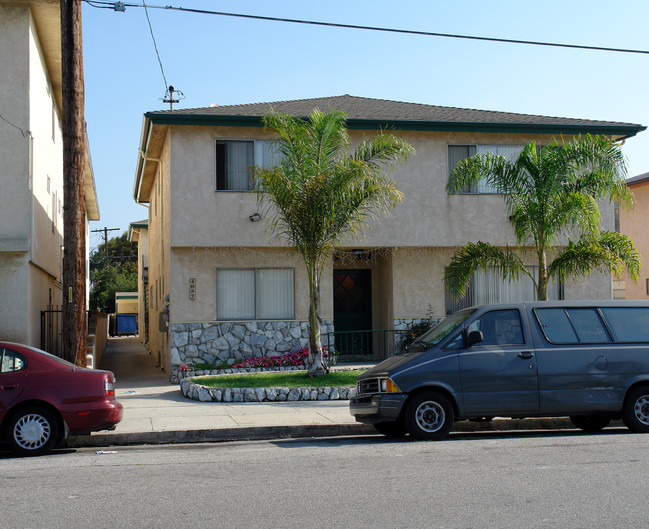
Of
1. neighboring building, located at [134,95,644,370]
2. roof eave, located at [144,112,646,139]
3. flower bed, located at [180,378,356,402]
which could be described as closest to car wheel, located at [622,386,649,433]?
flower bed, located at [180,378,356,402]

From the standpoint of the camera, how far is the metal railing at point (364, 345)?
62.2 feet

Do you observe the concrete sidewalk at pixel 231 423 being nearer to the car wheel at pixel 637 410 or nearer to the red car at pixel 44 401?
the red car at pixel 44 401

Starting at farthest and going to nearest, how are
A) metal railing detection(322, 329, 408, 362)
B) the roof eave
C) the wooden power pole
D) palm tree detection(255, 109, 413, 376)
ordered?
metal railing detection(322, 329, 408, 362), the roof eave, palm tree detection(255, 109, 413, 376), the wooden power pole

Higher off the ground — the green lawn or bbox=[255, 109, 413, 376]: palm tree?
bbox=[255, 109, 413, 376]: palm tree

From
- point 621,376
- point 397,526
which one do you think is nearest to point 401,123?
point 621,376

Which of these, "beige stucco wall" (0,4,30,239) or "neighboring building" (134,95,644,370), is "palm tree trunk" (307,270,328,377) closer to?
"neighboring building" (134,95,644,370)

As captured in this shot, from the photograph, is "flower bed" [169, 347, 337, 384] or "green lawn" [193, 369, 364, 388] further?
"flower bed" [169, 347, 337, 384]

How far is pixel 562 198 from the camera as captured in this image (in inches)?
622

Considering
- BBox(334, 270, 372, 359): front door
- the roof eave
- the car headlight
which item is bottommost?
the car headlight

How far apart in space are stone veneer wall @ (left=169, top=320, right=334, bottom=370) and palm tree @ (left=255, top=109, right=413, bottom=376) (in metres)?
3.23

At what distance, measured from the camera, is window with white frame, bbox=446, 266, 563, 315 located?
1998cm

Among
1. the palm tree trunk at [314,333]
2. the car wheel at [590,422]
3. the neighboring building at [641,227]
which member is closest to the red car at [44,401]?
the palm tree trunk at [314,333]

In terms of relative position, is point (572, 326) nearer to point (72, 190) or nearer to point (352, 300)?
point (72, 190)

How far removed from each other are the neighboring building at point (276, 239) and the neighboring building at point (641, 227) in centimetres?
1179
